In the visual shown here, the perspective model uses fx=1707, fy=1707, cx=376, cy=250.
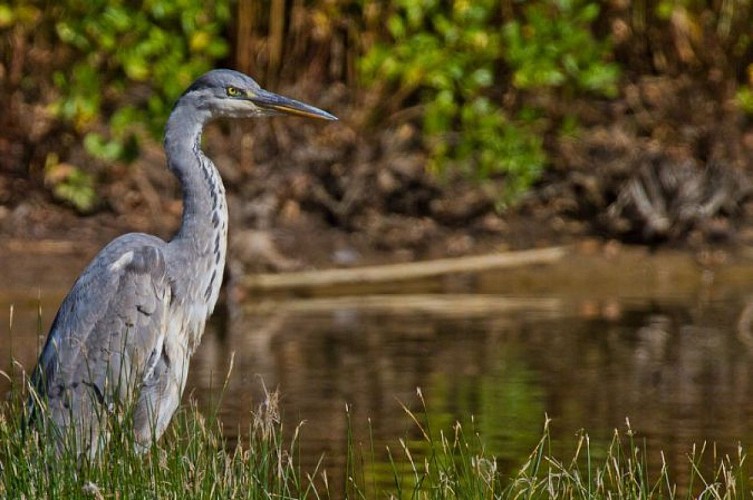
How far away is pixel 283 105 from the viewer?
711 centimetres

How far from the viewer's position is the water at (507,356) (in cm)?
765

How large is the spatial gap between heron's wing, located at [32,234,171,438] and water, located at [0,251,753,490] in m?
0.34

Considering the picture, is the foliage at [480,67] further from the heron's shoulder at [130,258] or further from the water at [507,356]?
the heron's shoulder at [130,258]

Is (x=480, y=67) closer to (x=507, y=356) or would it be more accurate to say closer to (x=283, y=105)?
(x=507, y=356)

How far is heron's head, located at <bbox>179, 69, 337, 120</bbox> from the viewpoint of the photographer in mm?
7062

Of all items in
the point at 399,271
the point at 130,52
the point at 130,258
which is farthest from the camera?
the point at 130,52

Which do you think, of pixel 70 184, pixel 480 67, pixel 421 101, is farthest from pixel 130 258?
pixel 421 101

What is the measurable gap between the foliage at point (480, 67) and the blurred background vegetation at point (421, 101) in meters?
0.02

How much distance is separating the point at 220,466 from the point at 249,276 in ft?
19.8

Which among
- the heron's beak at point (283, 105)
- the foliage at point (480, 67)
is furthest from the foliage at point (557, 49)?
the heron's beak at point (283, 105)

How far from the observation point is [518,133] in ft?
42.7

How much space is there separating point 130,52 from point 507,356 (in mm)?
4492

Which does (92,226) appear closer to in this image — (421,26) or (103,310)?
(421,26)

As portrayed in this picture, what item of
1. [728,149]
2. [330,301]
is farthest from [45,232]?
[728,149]
